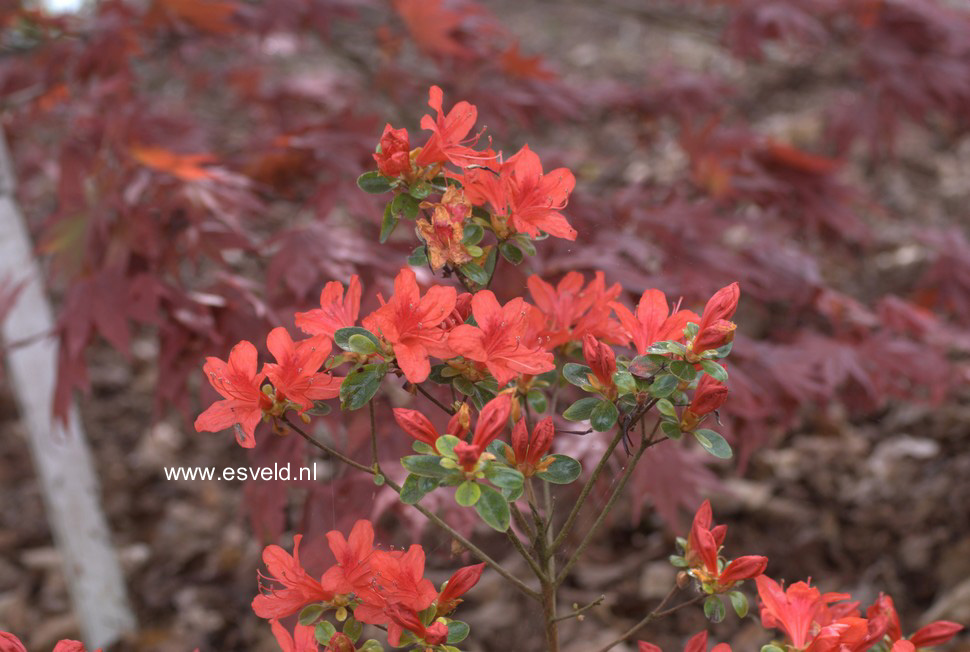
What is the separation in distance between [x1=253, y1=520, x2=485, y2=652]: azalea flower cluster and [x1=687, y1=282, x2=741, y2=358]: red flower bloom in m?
0.26

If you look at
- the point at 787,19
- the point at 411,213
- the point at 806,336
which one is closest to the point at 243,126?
the point at 787,19

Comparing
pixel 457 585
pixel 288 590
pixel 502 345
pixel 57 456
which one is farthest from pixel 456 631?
pixel 57 456

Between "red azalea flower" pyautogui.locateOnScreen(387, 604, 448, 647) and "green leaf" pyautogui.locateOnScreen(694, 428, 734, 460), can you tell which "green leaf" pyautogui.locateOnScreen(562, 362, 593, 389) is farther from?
"red azalea flower" pyautogui.locateOnScreen(387, 604, 448, 647)

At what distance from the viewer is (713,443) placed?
70 centimetres

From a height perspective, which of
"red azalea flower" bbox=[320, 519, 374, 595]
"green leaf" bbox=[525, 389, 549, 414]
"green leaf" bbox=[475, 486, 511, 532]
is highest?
"green leaf" bbox=[475, 486, 511, 532]

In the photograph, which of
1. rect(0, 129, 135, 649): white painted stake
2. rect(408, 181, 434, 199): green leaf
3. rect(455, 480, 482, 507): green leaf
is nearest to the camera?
rect(455, 480, 482, 507): green leaf

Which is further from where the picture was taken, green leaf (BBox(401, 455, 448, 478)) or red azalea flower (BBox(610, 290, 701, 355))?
red azalea flower (BBox(610, 290, 701, 355))

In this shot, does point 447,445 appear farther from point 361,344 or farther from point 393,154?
point 393,154

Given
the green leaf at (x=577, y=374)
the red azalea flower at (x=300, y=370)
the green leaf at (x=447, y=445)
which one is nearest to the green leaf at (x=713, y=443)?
the green leaf at (x=577, y=374)

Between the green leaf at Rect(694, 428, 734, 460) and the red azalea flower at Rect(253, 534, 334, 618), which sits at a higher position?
the green leaf at Rect(694, 428, 734, 460)

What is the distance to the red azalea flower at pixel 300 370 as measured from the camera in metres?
0.70

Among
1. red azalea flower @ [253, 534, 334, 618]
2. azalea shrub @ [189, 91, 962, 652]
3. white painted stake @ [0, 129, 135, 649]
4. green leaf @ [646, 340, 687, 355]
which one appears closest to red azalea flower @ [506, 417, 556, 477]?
azalea shrub @ [189, 91, 962, 652]

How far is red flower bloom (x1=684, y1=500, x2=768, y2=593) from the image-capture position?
2.32ft

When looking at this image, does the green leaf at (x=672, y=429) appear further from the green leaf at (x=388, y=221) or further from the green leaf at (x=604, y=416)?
the green leaf at (x=388, y=221)
